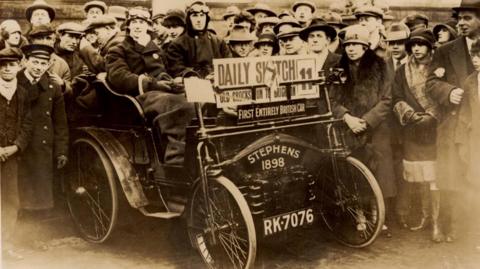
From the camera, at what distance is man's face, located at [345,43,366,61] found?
137 inches

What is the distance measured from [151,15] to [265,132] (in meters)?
1.12

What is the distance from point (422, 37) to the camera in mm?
3539

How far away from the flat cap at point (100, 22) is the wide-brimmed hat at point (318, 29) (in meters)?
1.24

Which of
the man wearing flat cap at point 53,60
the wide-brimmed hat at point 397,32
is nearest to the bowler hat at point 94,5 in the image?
the man wearing flat cap at point 53,60

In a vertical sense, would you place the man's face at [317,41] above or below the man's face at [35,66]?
above

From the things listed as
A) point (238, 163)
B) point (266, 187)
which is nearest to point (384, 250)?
point (266, 187)

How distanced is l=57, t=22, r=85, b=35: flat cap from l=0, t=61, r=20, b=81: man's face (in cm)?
36

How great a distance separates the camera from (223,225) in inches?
116

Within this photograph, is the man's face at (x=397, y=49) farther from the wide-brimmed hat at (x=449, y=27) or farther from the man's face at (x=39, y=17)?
the man's face at (x=39, y=17)

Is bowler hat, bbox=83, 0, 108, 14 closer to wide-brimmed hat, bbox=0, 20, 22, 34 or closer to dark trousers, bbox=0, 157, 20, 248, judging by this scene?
wide-brimmed hat, bbox=0, 20, 22, 34

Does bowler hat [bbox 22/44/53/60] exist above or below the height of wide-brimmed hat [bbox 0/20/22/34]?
below

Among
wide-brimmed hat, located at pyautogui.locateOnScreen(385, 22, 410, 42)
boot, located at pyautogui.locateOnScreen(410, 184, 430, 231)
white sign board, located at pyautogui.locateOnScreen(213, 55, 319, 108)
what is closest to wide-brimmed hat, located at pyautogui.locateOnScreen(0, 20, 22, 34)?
white sign board, located at pyautogui.locateOnScreen(213, 55, 319, 108)

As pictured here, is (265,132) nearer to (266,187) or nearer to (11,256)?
(266,187)

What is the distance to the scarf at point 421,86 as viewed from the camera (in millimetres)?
3594
